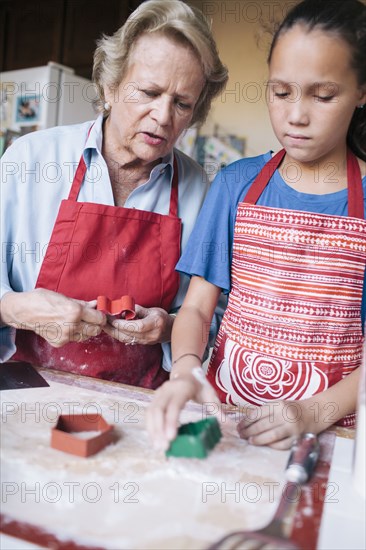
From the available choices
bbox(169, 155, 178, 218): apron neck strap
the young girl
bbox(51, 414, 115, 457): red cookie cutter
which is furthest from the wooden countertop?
bbox(169, 155, 178, 218): apron neck strap

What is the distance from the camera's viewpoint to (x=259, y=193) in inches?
45.5

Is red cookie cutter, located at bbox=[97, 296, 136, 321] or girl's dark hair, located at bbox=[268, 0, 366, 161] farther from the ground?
girl's dark hair, located at bbox=[268, 0, 366, 161]

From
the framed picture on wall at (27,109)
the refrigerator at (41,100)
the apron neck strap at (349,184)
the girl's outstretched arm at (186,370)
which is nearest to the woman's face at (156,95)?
the apron neck strap at (349,184)

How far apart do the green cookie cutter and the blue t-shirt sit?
424mm

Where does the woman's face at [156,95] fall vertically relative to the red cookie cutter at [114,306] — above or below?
above

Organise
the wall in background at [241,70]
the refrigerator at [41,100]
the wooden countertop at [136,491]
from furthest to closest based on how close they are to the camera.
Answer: the wall in background at [241,70]
the refrigerator at [41,100]
the wooden countertop at [136,491]

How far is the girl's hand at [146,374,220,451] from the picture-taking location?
2.42 feet

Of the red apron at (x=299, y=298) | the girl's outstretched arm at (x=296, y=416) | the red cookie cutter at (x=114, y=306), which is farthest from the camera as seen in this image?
the red cookie cutter at (x=114, y=306)

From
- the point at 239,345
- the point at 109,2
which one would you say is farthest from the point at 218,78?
the point at 109,2

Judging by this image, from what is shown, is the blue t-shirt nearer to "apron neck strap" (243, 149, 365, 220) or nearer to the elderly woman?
Result: "apron neck strap" (243, 149, 365, 220)

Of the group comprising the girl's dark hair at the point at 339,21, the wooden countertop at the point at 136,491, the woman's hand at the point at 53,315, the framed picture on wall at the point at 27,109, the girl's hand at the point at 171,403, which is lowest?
the wooden countertop at the point at 136,491

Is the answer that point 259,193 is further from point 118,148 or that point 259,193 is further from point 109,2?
point 109,2

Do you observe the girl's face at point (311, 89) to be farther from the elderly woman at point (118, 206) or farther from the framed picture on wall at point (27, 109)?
the framed picture on wall at point (27, 109)

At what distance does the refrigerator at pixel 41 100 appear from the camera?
3.41 m
